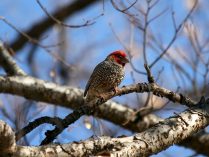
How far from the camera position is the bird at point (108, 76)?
589 cm

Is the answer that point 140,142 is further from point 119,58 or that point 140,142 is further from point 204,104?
point 119,58

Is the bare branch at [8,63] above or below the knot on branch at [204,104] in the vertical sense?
above

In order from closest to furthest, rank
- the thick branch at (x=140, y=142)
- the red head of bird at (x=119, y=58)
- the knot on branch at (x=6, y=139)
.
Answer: the knot on branch at (x=6, y=139) → the thick branch at (x=140, y=142) → the red head of bird at (x=119, y=58)

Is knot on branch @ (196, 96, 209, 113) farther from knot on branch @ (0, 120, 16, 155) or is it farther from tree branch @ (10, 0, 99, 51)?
tree branch @ (10, 0, 99, 51)

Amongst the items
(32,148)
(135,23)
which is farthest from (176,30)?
(32,148)

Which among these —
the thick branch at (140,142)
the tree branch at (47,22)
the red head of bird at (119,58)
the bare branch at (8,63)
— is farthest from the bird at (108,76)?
the thick branch at (140,142)

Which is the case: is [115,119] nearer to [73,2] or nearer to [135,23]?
[135,23]

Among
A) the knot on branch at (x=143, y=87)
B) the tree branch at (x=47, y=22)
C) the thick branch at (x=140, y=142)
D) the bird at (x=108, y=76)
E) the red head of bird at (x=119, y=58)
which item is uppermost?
the tree branch at (x=47, y=22)

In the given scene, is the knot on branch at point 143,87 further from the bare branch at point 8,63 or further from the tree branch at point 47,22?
the tree branch at point 47,22

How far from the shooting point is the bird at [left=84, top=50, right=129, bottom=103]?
5.89 metres

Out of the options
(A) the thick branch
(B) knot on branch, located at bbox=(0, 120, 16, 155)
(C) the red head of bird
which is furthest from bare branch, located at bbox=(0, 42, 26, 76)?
(B) knot on branch, located at bbox=(0, 120, 16, 155)

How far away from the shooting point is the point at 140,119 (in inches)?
231

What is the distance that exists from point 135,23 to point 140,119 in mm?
1112

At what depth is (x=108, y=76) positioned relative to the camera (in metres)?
5.90
